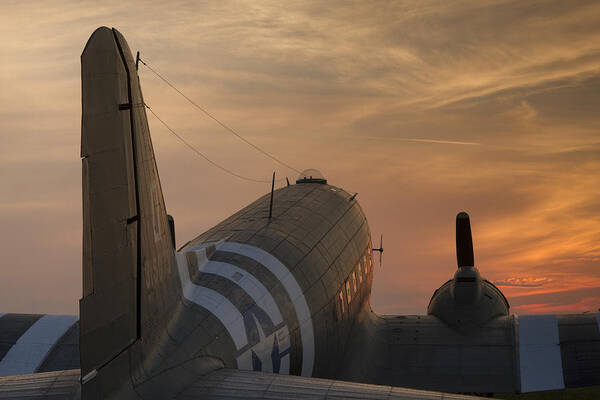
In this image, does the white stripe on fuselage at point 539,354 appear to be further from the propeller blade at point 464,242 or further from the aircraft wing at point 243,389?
the aircraft wing at point 243,389

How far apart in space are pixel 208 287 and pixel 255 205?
23.8ft

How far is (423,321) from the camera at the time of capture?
24.7 metres

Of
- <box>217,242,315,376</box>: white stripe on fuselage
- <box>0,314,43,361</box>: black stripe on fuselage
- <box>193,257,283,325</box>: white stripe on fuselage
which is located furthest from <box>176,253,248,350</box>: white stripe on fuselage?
<box>0,314,43,361</box>: black stripe on fuselage

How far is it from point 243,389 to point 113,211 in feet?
10.9

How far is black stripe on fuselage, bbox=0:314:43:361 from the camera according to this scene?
70.7ft

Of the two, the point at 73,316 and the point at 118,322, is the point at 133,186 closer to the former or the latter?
the point at 118,322

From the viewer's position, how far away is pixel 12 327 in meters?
22.2

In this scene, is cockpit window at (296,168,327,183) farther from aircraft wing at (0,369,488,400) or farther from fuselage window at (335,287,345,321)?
aircraft wing at (0,369,488,400)

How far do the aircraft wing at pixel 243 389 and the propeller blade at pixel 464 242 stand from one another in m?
14.1

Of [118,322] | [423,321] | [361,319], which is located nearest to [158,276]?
[118,322]

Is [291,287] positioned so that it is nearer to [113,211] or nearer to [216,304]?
[216,304]

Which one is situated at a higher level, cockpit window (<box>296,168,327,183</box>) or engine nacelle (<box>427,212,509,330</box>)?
cockpit window (<box>296,168,327,183</box>)

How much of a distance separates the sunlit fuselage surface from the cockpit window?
302 cm

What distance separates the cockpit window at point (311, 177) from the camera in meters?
27.4
